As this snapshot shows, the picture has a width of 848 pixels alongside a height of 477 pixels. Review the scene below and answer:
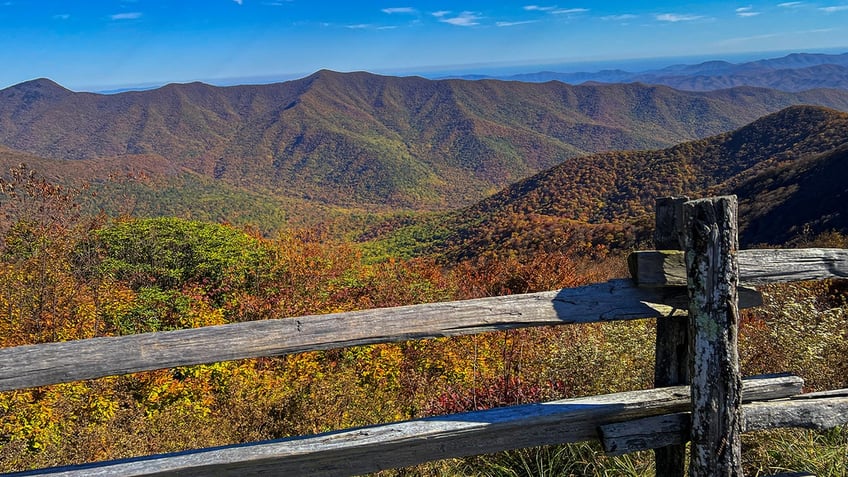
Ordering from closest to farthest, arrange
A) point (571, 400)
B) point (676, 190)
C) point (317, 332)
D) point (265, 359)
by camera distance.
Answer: point (317, 332), point (571, 400), point (265, 359), point (676, 190)

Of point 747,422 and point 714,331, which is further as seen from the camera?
point 747,422

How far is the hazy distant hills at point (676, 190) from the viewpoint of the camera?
96.1 feet

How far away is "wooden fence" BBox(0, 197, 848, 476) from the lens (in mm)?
2100

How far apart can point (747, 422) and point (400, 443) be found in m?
1.63

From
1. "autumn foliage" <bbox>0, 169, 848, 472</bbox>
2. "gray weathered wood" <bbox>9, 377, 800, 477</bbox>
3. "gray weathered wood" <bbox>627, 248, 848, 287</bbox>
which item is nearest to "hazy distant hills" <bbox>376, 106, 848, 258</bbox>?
"autumn foliage" <bbox>0, 169, 848, 472</bbox>

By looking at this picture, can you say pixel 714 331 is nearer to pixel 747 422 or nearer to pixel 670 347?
pixel 670 347

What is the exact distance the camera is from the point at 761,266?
2436 mm

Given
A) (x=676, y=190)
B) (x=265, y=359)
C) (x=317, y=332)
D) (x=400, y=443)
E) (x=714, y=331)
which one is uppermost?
(x=317, y=332)

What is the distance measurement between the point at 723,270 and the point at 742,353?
224cm

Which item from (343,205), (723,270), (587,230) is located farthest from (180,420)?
(343,205)

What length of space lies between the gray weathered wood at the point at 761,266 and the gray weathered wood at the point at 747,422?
606mm

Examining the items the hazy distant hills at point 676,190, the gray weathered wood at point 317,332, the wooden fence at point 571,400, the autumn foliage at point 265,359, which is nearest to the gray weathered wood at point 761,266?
the wooden fence at point 571,400

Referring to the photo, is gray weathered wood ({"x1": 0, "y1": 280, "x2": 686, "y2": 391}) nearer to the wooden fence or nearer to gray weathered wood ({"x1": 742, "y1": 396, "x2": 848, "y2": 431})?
the wooden fence

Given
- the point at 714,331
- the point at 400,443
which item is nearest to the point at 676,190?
the point at 714,331
